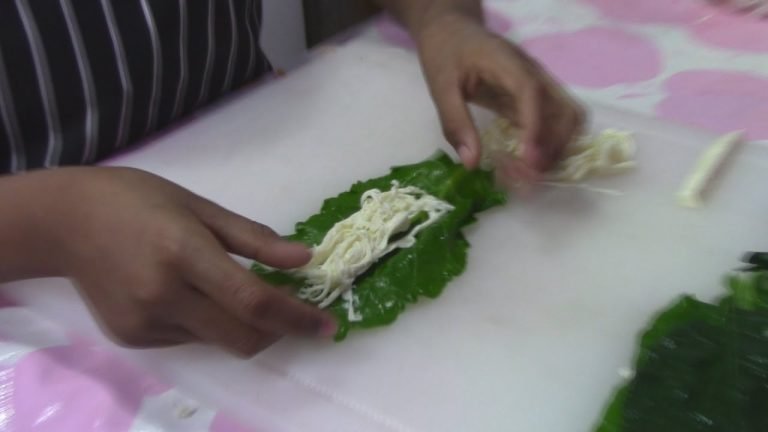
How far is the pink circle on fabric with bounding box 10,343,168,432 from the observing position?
1.79 ft

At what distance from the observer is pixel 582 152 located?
0.75 metres

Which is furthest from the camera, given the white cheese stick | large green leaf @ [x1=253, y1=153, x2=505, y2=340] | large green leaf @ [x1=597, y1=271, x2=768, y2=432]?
the white cheese stick

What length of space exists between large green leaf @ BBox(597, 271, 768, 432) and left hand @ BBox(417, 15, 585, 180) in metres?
0.20

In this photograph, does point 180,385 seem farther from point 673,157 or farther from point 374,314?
point 673,157

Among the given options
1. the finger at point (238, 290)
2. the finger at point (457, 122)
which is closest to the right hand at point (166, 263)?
the finger at point (238, 290)

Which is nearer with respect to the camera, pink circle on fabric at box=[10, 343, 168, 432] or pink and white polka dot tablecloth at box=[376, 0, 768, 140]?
pink circle on fabric at box=[10, 343, 168, 432]

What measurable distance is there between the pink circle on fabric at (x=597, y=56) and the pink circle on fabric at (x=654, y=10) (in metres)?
0.05

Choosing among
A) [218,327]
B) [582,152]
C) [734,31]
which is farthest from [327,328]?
[734,31]

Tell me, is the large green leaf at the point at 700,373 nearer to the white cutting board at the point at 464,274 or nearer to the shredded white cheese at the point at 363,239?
the white cutting board at the point at 464,274

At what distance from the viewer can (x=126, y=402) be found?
1.82 ft

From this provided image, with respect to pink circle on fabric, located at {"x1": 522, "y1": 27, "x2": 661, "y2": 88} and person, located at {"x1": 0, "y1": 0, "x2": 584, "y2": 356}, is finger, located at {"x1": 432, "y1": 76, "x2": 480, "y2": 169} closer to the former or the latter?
person, located at {"x1": 0, "y1": 0, "x2": 584, "y2": 356}

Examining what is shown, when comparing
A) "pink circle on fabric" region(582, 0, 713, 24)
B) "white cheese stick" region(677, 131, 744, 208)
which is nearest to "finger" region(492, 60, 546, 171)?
"white cheese stick" region(677, 131, 744, 208)

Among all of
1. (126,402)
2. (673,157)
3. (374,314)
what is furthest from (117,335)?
(673,157)

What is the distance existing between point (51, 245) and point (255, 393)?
0.18m
